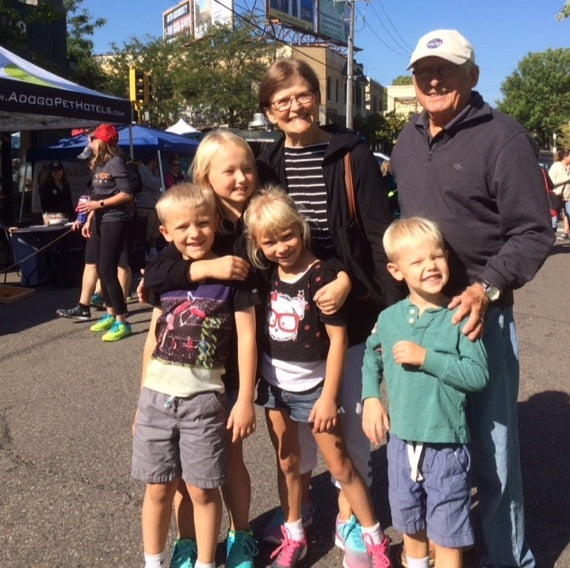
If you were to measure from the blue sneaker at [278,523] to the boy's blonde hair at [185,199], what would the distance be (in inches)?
51.9

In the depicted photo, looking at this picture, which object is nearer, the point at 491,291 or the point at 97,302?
the point at 491,291

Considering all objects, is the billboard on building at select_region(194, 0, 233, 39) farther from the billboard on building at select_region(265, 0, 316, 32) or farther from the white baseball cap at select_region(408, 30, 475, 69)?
the white baseball cap at select_region(408, 30, 475, 69)

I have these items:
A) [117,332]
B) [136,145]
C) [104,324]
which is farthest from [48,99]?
[136,145]

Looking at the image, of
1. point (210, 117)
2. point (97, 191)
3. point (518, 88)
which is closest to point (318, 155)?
point (97, 191)

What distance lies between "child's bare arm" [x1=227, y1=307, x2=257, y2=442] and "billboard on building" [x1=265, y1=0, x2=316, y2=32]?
44960 mm

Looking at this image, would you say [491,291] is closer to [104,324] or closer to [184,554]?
[184,554]

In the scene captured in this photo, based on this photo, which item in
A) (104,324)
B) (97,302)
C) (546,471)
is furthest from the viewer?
(97,302)

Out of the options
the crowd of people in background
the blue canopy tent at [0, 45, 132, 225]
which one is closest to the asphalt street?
the crowd of people in background

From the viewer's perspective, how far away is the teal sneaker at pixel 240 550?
255 cm

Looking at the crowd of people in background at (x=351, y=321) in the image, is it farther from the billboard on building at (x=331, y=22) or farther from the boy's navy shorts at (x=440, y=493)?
the billboard on building at (x=331, y=22)

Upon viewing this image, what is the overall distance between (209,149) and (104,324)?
433cm

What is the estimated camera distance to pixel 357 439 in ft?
8.52

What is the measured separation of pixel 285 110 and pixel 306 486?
1.50 m

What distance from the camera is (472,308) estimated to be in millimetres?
2105
